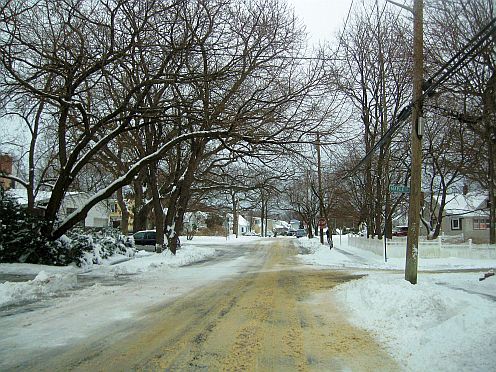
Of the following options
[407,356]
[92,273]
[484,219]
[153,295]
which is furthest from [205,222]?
→ [407,356]

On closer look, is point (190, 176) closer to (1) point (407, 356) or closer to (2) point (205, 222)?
(1) point (407, 356)

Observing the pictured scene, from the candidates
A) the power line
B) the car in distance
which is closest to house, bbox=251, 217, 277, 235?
the car in distance

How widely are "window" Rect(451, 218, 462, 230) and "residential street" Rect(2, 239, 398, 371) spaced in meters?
52.9

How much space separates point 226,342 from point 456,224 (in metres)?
58.3

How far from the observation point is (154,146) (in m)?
25.3

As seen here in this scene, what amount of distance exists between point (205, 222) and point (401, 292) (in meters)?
76.5

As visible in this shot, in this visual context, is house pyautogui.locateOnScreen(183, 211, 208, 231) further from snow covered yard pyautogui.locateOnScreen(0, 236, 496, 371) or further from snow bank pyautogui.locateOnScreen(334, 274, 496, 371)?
snow bank pyautogui.locateOnScreen(334, 274, 496, 371)

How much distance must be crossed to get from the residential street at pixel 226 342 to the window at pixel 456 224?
2082 inches

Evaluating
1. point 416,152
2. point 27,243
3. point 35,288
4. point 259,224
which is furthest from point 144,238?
point 259,224

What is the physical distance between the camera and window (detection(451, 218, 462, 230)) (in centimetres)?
5838

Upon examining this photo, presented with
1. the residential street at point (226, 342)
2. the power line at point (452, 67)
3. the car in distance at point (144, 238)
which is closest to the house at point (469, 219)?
the car in distance at point (144, 238)

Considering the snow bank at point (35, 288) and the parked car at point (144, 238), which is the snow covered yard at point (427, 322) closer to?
the snow bank at point (35, 288)

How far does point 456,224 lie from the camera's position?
5931cm

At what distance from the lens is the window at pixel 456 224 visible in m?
58.4
